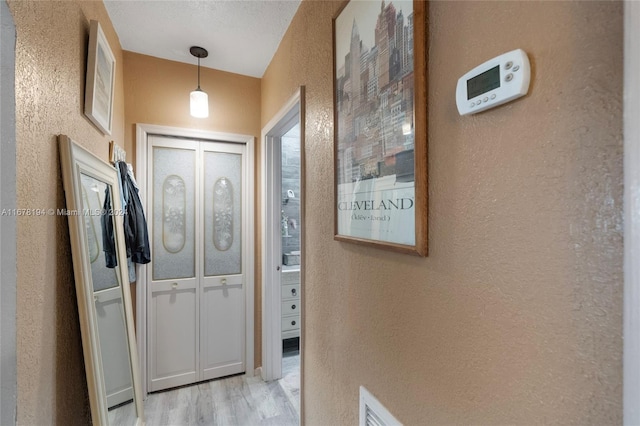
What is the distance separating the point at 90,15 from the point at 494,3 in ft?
6.07

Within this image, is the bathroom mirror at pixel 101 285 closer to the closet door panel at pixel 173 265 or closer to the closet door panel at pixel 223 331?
the closet door panel at pixel 173 265

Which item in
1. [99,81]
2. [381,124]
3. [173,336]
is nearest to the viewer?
[381,124]

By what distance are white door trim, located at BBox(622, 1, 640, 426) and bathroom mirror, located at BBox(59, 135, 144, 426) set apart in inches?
60.0

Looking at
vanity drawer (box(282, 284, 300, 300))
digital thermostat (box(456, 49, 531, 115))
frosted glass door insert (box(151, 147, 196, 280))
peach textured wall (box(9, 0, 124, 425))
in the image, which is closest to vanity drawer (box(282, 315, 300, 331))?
vanity drawer (box(282, 284, 300, 300))

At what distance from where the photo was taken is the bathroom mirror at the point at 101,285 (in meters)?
1.13

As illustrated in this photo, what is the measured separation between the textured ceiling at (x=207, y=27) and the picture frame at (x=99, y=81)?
36cm

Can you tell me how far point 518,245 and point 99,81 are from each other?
1910mm

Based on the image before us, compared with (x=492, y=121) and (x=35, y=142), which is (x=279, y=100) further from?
(x=492, y=121)

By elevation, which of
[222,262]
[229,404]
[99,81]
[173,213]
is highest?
[99,81]

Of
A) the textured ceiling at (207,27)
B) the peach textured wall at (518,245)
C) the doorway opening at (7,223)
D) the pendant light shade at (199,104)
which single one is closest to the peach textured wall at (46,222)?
the doorway opening at (7,223)

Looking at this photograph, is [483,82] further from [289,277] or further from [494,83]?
[289,277]

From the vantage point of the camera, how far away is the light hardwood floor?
6.66ft

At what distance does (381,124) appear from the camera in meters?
0.97

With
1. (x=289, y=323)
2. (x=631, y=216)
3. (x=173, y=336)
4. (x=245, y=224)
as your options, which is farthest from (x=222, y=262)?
(x=631, y=216)
